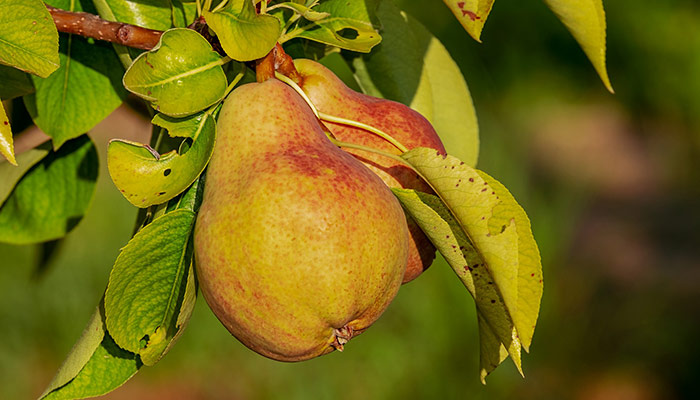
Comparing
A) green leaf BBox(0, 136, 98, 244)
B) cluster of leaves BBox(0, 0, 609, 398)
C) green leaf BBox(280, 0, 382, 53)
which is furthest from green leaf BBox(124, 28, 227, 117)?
green leaf BBox(0, 136, 98, 244)

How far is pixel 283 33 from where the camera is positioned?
0.77m

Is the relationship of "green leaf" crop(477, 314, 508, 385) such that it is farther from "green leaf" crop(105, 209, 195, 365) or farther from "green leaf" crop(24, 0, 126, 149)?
"green leaf" crop(24, 0, 126, 149)

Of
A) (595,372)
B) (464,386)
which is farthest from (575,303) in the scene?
(464,386)

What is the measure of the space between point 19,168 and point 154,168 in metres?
0.42

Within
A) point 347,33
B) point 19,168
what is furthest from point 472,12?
point 19,168

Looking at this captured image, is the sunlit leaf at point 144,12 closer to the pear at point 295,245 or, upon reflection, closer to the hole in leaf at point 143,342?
the pear at point 295,245

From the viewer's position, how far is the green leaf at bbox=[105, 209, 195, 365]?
68 cm

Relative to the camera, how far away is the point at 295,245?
2.02ft

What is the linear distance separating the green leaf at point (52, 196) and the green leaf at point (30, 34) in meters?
0.43

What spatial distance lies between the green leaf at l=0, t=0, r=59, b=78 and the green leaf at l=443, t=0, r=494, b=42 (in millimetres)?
328

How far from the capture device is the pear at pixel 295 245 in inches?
24.3

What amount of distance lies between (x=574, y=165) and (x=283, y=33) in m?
5.03

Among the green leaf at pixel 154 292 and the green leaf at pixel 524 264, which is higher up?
the green leaf at pixel 524 264

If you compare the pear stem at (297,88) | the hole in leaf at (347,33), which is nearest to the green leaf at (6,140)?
the pear stem at (297,88)
